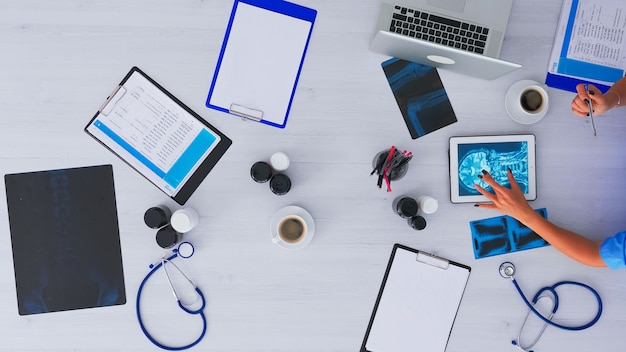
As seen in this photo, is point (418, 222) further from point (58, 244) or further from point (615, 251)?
point (58, 244)

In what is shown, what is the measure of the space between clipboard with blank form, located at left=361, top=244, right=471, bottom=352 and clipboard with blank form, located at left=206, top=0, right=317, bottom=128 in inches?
20.8

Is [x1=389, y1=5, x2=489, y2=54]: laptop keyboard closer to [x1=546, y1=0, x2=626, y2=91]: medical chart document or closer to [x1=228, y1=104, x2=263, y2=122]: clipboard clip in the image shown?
[x1=546, y1=0, x2=626, y2=91]: medical chart document

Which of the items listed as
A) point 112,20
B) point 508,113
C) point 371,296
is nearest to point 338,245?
point 371,296

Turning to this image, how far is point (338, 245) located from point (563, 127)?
734mm

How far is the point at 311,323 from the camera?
4.41ft

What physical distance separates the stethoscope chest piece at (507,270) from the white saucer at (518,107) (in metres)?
0.41

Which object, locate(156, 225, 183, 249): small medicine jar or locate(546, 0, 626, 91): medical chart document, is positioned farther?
locate(546, 0, 626, 91): medical chart document

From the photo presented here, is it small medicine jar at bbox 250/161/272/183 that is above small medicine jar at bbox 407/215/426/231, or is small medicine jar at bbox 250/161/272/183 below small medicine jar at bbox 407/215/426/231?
above

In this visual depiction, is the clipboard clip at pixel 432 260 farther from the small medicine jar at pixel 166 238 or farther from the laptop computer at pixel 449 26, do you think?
the small medicine jar at pixel 166 238

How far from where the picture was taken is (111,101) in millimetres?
1323

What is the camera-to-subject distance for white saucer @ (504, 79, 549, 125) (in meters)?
1.34

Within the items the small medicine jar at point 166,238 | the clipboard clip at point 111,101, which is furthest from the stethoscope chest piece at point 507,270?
the clipboard clip at point 111,101

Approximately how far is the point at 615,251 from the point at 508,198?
30cm

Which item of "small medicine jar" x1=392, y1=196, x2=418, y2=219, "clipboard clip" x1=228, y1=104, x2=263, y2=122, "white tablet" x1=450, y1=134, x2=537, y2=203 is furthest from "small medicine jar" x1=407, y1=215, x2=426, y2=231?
"clipboard clip" x1=228, y1=104, x2=263, y2=122
